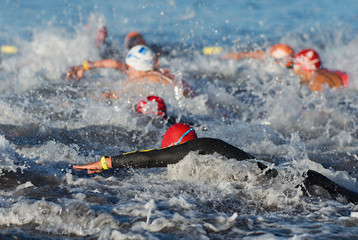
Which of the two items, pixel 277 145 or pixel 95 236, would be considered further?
pixel 277 145

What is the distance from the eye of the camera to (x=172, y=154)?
432 cm

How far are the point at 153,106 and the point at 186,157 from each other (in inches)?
80.5

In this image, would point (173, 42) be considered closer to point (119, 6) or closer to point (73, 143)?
point (119, 6)

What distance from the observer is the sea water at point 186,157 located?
3.55 m

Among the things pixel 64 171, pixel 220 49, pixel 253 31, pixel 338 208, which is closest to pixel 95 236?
pixel 64 171

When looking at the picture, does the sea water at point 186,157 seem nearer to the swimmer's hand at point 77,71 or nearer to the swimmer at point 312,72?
the swimmer at point 312,72

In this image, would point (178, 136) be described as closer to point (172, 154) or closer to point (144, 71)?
point (172, 154)

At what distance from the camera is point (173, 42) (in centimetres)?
1534

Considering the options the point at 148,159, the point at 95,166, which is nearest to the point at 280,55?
the point at 148,159

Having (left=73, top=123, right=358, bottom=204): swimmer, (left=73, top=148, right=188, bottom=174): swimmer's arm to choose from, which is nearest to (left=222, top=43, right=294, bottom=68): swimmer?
(left=73, top=123, right=358, bottom=204): swimmer

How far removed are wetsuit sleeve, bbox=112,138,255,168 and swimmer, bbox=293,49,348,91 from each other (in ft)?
15.8

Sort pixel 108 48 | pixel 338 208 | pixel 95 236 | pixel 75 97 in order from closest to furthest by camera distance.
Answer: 1. pixel 95 236
2. pixel 338 208
3. pixel 75 97
4. pixel 108 48

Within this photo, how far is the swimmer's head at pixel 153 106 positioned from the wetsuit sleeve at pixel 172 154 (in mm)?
1908

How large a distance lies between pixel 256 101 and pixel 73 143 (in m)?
4.08
